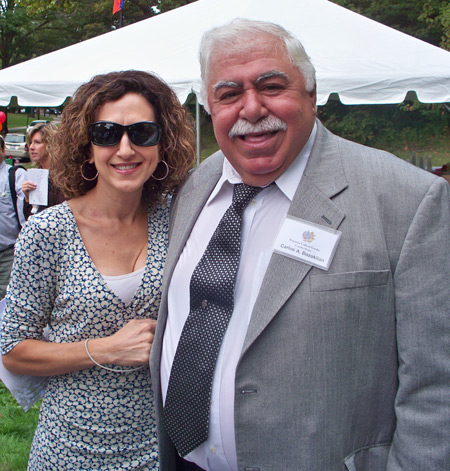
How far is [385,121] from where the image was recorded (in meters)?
22.3

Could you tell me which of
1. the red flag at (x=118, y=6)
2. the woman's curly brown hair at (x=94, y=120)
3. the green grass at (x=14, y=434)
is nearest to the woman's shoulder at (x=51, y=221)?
the woman's curly brown hair at (x=94, y=120)

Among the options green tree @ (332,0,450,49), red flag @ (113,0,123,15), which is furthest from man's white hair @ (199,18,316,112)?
green tree @ (332,0,450,49)

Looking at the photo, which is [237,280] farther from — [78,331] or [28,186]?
[28,186]

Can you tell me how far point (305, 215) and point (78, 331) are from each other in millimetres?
940

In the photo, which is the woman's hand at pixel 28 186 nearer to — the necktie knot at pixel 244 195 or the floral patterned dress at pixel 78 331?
the floral patterned dress at pixel 78 331

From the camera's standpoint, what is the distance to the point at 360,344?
1.50 metres

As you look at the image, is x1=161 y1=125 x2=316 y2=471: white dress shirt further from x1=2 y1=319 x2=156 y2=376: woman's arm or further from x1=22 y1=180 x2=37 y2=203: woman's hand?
x1=22 y1=180 x2=37 y2=203: woman's hand

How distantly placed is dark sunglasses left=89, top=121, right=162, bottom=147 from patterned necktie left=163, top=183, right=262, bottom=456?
0.44 meters

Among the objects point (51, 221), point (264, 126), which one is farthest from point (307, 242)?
point (51, 221)

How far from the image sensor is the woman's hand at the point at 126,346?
1.82 m

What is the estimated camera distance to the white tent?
5.40 m

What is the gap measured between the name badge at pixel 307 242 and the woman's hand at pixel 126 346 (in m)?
0.63

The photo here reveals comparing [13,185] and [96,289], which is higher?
[96,289]

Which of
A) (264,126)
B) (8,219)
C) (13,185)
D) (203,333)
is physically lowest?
(8,219)
